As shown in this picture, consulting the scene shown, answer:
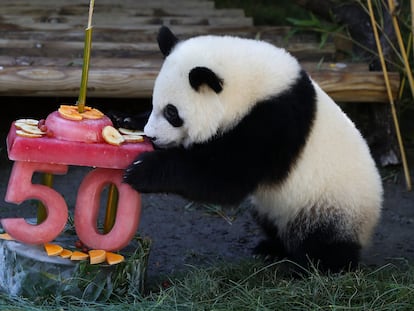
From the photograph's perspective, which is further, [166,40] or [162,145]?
[166,40]

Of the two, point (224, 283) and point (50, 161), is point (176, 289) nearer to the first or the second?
point (224, 283)

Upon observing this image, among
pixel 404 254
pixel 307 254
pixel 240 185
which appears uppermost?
pixel 240 185

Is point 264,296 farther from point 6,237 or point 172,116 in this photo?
point 6,237

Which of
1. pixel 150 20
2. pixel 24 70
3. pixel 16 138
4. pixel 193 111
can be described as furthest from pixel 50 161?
pixel 150 20

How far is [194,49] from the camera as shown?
11.5ft

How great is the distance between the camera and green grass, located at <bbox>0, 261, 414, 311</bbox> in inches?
128

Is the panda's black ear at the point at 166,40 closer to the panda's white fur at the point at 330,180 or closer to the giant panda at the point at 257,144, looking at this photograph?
the giant panda at the point at 257,144

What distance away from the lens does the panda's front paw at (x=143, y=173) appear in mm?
3350

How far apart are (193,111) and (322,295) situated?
3.04ft

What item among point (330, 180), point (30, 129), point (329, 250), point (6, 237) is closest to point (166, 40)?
point (30, 129)

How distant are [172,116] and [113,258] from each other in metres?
0.64

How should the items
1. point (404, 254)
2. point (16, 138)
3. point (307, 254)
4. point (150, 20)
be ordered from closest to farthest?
point (16, 138) → point (307, 254) → point (404, 254) → point (150, 20)

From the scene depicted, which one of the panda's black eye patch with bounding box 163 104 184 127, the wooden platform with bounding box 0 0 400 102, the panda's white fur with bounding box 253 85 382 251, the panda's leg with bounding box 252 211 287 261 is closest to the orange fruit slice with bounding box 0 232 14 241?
the panda's black eye patch with bounding box 163 104 184 127

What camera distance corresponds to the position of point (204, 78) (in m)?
3.31
